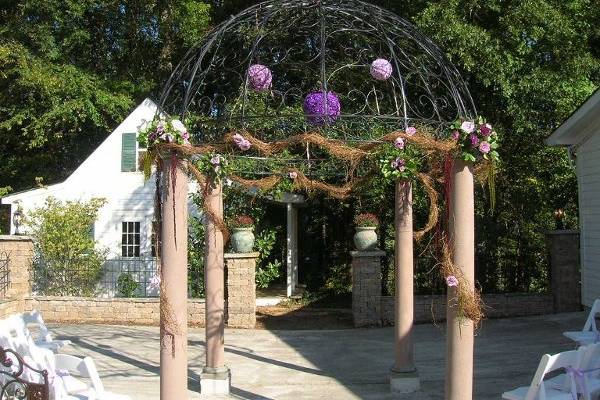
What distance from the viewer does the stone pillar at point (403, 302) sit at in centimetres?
693

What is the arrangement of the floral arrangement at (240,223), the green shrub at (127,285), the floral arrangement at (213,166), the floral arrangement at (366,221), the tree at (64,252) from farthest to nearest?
1. the green shrub at (127,285)
2. the tree at (64,252)
3. the floral arrangement at (240,223)
4. the floral arrangement at (366,221)
5. the floral arrangement at (213,166)

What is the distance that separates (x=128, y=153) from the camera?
16.4 meters

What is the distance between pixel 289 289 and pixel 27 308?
5824 millimetres

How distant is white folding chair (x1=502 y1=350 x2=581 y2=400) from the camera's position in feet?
15.5

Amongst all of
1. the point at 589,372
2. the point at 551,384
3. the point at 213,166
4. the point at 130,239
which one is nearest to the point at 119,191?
the point at 130,239

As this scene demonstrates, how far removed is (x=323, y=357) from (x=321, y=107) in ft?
14.6

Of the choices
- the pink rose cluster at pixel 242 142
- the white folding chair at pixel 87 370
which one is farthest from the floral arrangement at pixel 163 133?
the white folding chair at pixel 87 370

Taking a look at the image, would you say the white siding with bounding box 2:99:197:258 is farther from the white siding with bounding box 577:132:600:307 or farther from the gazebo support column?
the white siding with bounding box 577:132:600:307

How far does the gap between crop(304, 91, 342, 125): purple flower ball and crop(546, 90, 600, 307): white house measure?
6.02 m

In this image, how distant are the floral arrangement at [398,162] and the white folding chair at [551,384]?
2.48m

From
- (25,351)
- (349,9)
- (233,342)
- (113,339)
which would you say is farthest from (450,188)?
(113,339)

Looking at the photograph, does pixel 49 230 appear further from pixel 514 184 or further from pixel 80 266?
pixel 514 184

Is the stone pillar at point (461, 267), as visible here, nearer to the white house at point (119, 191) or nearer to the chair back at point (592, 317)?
the chair back at point (592, 317)

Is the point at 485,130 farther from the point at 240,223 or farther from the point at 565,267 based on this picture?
the point at 565,267
